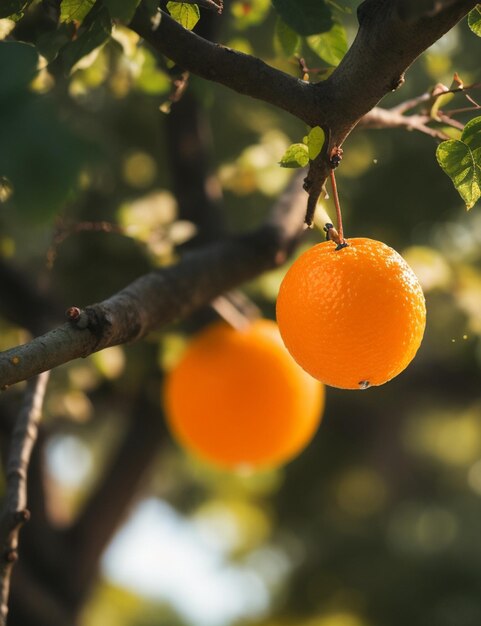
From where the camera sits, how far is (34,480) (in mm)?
1976

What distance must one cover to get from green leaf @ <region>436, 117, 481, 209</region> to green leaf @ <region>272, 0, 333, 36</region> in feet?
0.61

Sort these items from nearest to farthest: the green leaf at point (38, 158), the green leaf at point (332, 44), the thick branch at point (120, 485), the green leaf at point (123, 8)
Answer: the green leaf at point (38, 158)
the green leaf at point (123, 8)
the green leaf at point (332, 44)
the thick branch at point (120, 485)

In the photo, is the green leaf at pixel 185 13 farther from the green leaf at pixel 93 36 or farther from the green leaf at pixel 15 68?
the green leaf at pixel 15 68

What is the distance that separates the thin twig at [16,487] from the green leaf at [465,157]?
22.4 inches

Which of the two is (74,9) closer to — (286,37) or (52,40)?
(52,40)

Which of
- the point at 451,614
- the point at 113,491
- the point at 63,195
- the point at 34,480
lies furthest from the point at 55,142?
the point at 451,614

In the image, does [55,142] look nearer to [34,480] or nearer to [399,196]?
[34,480]

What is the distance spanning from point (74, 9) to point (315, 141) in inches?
11.0

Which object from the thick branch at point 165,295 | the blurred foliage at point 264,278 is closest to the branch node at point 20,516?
the thick branch at point 165,295

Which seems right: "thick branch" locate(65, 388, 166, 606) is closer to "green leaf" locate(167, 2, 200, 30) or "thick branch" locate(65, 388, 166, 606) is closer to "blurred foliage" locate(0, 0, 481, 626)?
"blurred foliage" locate(0, 0, 481, 626)

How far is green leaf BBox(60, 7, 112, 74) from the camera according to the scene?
2.61 feet

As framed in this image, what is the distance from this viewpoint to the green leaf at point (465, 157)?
0.85 metres

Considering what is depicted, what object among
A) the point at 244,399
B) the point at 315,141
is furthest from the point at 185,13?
the point at 244,399

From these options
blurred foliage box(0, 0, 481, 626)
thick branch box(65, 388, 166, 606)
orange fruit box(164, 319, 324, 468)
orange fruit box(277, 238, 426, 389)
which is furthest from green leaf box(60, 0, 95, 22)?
thick branch box(65, 388, 166, 606)
